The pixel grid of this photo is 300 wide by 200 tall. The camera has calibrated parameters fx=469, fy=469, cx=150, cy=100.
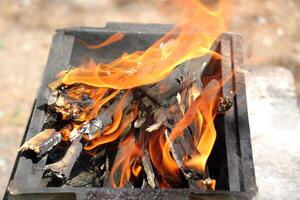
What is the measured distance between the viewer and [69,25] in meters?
5.15

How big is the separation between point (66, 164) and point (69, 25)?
318 centimetres

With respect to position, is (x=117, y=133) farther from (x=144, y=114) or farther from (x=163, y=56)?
(x=163, y=56)

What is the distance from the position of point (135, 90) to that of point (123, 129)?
0.23 m

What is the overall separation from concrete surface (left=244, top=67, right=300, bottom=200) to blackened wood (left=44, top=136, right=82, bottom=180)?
1.02 meters

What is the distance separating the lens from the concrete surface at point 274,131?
2621 mm

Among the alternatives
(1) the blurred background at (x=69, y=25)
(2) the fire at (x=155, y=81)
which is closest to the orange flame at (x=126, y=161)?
(2) the fire at (x=155, y=81)

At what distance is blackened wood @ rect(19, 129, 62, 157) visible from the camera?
83.9 inches

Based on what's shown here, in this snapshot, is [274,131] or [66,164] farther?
[274,131]

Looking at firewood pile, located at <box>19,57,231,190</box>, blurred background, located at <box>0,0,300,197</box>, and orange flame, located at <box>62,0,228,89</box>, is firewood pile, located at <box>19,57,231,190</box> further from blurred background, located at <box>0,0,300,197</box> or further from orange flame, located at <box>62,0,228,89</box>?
blurred background, located at <box>0,0,300,197</box>

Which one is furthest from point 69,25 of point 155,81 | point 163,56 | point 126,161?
point 126,161

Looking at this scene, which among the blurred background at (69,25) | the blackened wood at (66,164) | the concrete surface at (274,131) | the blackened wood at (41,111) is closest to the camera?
the blackened wood at (41,111)

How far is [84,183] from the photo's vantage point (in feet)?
7.75

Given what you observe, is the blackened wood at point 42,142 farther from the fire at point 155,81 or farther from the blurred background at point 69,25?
the blurred background at point 69,25

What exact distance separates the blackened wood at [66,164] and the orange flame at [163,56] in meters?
0.38
